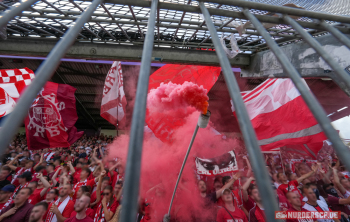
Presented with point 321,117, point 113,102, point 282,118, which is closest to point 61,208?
point 113,102

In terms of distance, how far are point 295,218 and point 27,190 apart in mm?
5808

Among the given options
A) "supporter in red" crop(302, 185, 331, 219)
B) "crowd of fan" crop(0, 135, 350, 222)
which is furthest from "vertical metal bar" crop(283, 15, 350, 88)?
"supporter in red" crop(302, 185, 331, 219)

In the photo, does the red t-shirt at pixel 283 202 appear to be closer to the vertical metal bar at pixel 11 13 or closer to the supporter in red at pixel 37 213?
the supporter in red at pixel 37 213

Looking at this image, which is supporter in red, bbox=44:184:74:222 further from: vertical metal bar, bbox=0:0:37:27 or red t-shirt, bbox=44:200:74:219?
vertical metal bar, bbox=0:0:37:27

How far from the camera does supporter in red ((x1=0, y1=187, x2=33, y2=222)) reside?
3.45 m

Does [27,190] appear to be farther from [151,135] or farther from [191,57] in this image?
[191,57]

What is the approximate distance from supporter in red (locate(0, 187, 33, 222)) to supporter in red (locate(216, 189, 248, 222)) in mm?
4025

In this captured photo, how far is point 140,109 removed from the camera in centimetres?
81

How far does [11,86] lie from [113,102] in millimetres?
3435

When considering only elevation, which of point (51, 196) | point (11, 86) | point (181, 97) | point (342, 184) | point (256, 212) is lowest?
point (256, 212)

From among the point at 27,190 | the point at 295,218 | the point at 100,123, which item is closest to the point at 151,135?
the point at 27,190

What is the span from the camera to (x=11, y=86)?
6.04 metres

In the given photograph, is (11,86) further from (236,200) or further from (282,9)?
(236,200)

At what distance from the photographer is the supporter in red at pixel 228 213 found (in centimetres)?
385
